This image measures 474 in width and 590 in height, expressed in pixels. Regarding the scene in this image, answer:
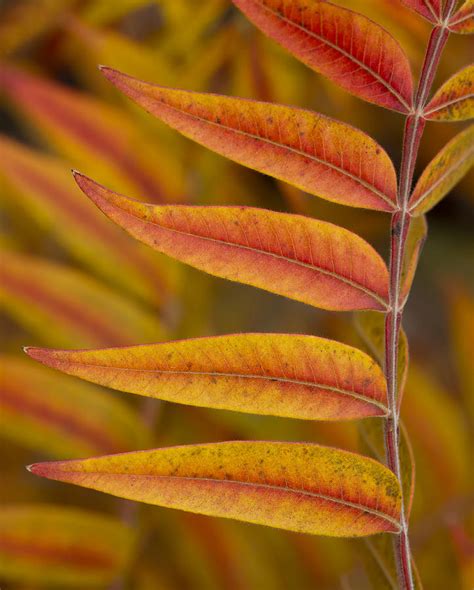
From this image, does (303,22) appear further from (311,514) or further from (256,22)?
(311,514)

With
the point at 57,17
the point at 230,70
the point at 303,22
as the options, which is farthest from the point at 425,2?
the point at 57,17

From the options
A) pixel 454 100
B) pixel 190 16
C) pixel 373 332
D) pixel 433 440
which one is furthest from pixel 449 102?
pixel 433 440

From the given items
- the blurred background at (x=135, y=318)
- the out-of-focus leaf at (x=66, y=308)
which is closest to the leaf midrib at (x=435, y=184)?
the blurred background at (x=135, y=318)

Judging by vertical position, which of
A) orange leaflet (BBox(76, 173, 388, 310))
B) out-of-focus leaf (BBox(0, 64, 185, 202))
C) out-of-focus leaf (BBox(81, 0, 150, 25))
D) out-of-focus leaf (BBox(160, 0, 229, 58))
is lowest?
orange leaflet (BBox(76, 173, 388, 310))

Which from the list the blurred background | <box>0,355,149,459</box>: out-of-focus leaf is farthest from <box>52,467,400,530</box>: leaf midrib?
<box>0,355,149,459</box>: out-of-focus leaf

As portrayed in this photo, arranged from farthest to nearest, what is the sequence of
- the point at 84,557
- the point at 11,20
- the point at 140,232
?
1. the point at 11,20
2. the point at 84,557
3. the point at 140,232

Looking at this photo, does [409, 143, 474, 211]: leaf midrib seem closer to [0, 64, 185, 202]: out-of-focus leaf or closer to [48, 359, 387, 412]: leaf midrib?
[48, 359, 387, 412]: leaf midrib

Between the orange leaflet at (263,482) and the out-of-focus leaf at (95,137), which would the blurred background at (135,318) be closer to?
the out-of-focus leaf at (95,137)
